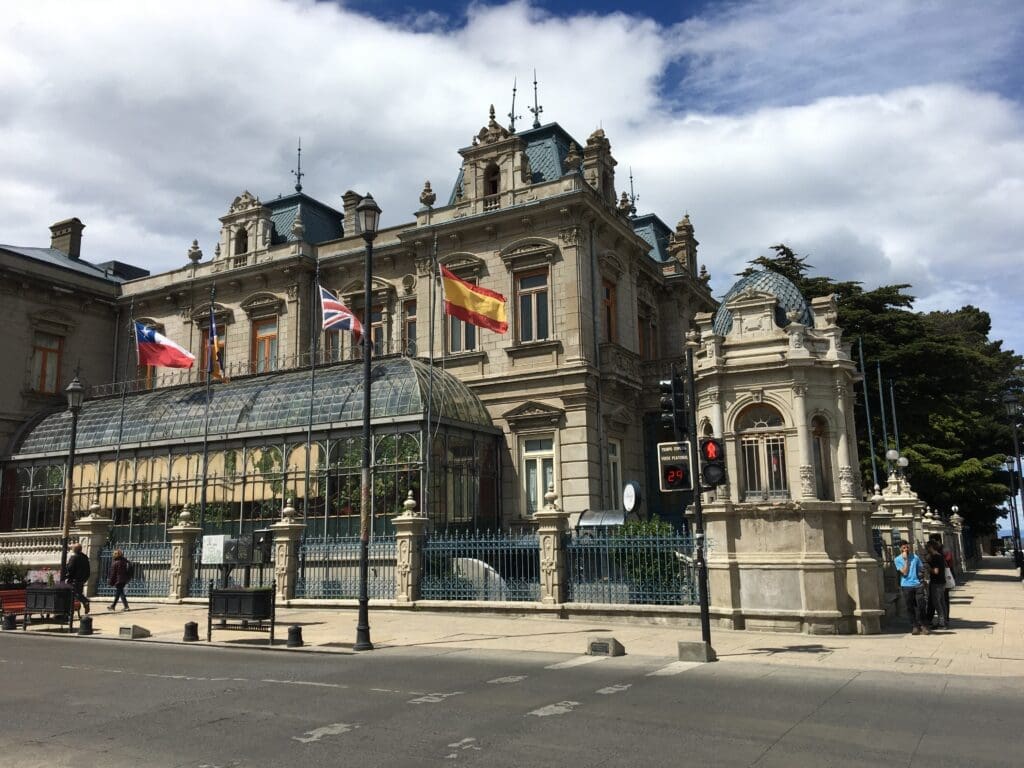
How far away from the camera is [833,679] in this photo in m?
10.8

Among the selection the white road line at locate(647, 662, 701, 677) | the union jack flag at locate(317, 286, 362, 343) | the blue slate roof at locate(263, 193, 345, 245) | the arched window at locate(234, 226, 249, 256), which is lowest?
the white road line at locate(647, 662, 701, 677)

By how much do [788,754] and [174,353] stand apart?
26878 millimetres

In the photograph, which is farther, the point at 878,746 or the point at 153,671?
the point at 153,671

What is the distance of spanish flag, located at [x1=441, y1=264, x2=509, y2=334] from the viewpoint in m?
23.4

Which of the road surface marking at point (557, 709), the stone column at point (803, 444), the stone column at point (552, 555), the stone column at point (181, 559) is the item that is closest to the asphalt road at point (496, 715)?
the road surface marking at point (557, 709)

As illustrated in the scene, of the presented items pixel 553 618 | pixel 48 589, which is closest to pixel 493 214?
pixel 553 618

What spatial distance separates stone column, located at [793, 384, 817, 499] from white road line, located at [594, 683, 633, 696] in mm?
7115

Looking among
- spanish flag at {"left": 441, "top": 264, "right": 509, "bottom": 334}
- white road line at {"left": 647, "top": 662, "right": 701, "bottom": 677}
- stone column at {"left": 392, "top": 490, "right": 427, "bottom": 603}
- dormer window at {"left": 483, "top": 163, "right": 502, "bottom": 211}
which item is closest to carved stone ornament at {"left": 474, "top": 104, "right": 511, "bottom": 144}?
dormer window at {"left": 483, "top": 163, "right": 502, "bottom": 211}

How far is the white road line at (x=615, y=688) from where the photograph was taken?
32.7ft

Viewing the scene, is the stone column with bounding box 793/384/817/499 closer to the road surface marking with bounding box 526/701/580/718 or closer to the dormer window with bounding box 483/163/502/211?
the road surface marking with bounding box 526/701/580/718

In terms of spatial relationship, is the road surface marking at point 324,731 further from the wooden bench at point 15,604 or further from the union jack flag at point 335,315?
the union jack flag at point 335,315

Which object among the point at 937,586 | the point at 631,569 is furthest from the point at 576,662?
the point at 937,586

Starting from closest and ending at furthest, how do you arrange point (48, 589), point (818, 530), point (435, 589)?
point (818, 530) < point (48, 589) < point (435, 589)

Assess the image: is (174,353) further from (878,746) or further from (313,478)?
(878,746)
